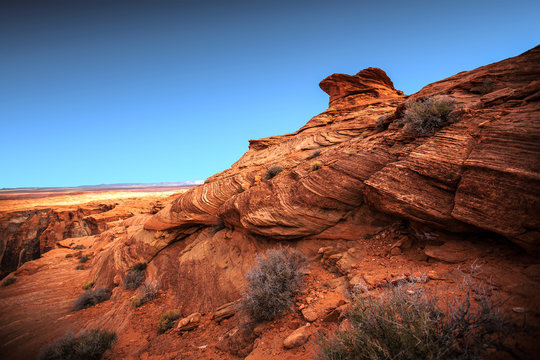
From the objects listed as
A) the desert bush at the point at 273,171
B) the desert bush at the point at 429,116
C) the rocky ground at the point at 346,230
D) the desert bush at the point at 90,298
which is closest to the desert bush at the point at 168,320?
the rocky ground at the point at 346,230

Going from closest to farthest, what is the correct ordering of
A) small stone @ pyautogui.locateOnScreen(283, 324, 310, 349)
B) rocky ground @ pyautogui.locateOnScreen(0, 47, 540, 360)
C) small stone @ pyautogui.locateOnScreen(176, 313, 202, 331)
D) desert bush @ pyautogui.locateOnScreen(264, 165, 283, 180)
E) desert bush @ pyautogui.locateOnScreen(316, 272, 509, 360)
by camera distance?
desert bush @ pyautogui.locateOnScreen(316, 272, 509, 360), rocky ground @ pyautogui.locateOnScreen(0, 47, 540, 360), small stone @ pyautogui.locateOnScreen(283, 324, 310, 349), small stone @ pyautogui.locateOnScreen(176, 313, 202, 331), desert bush @ pyautogui.locateOnScreen(264, 165, 283, 180)

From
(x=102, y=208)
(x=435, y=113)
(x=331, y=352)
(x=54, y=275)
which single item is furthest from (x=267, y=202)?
(x=102, y=208)

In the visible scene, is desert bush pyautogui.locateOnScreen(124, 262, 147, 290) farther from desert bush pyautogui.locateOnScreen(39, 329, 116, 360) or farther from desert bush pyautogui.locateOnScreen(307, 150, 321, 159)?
desert bush pyautogui.locateOnScreen(307, 150, 321, 159)

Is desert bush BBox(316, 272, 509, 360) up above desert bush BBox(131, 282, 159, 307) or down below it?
above

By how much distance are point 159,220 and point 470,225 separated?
1275 cm

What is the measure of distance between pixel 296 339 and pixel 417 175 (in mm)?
4493

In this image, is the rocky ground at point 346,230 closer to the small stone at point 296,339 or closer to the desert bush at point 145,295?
the small stone at point 296,339

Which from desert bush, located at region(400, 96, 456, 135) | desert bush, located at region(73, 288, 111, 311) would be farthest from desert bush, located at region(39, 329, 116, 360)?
desert bush, located at region(400, 96, 456, 135)

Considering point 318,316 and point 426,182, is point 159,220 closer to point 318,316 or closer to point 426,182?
point 318,316

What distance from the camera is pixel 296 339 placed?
13.2 feet

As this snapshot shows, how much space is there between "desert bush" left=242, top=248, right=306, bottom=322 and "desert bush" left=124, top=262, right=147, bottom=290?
7.90m

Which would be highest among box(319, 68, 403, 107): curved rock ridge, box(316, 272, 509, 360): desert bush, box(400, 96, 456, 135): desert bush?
box(319, 68, 403, 107): curved rock ridge

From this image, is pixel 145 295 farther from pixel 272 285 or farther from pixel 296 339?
pixel 296 339

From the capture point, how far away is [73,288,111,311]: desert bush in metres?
9.86
